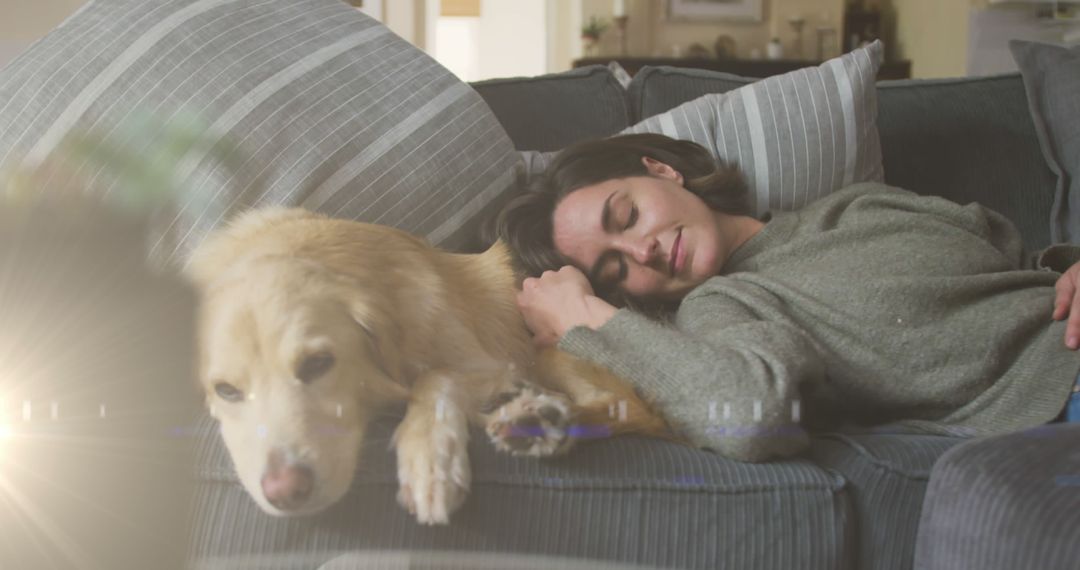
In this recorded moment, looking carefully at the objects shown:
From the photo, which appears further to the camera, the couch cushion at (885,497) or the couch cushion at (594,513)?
the couch cushion at (885,497)

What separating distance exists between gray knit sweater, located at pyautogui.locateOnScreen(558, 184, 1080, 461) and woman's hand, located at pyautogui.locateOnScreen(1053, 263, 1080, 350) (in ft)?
0.03

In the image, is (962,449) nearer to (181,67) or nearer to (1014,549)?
(1014,549)

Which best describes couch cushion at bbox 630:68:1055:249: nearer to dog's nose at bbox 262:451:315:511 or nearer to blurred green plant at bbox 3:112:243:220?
blurred green plant at bbox 3:112:243:220

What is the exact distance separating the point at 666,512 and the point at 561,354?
153 mm

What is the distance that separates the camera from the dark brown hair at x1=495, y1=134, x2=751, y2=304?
0.88 meters

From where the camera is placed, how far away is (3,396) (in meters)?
0.54

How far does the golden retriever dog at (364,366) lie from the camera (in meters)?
0.58

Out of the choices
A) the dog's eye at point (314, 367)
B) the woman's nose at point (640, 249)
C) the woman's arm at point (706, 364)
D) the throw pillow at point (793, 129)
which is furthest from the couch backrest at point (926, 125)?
the dog's eye at point (314, 367)


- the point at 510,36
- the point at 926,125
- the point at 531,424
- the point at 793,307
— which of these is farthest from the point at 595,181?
the point at 510,36

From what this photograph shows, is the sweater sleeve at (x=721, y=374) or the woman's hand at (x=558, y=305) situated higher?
the woman's hand at (x=558, y=305)

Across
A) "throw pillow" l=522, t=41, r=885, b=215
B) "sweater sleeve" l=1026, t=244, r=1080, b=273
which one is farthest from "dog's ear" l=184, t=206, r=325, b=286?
"sweater sleeve" l=1026, t=244, r=1080, b=273

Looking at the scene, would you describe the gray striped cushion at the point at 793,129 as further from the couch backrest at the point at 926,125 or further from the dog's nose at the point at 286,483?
Result: the dog's nose at the point at 286,483

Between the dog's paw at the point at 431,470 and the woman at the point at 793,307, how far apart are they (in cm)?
17

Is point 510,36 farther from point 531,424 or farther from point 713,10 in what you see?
point 531,424
